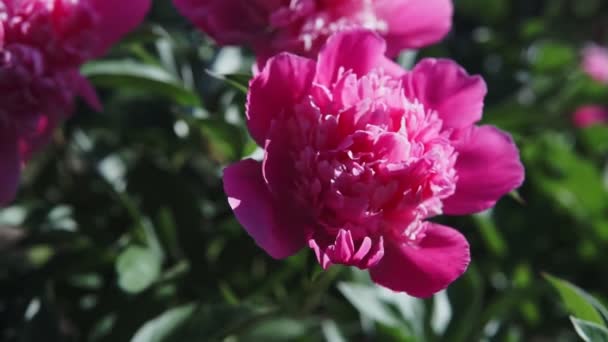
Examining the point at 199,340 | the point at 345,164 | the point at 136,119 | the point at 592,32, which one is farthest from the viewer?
the point at 592,32

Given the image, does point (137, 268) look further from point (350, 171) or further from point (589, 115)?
point (589, 115)

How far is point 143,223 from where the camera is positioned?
0.94 metres

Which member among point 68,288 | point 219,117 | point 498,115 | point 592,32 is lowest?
point 592,32

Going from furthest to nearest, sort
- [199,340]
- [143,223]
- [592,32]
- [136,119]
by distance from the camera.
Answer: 1. [592,32]
2. [136,119]
3. [143,223]
4. [199,340]

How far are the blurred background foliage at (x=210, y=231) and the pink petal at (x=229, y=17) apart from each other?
0.05 metres

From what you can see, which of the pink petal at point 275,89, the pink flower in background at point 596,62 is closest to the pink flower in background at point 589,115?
the pink flower in background at point 596,62

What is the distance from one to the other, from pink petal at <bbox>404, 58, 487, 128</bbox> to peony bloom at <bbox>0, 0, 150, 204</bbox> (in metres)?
0.30

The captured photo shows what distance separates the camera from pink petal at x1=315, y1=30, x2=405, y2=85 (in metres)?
0.66

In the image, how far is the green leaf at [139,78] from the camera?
0.88m

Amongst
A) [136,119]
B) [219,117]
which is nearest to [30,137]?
[219,117]

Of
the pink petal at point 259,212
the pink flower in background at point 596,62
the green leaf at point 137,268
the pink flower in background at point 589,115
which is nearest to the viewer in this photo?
the pink petal at point 259,212

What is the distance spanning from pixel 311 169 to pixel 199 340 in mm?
253

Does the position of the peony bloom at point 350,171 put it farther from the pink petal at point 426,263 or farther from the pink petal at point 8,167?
the pink petal at point 8,167

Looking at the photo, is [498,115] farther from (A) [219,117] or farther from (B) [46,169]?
(B) [46,169]
